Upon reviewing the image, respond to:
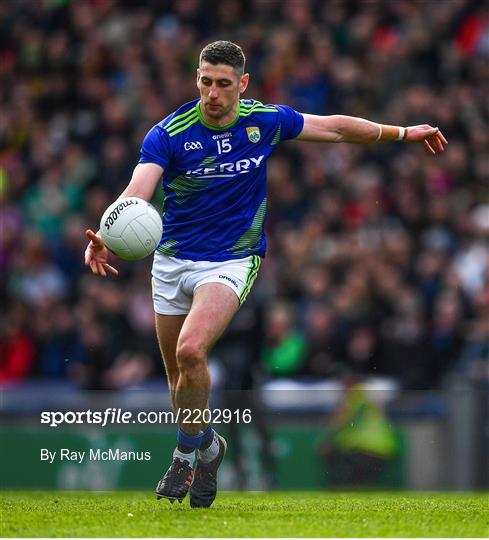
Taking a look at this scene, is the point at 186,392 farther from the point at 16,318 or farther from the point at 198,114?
the point at 16,318

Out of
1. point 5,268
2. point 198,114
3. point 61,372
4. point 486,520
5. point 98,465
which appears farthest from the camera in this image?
point 5,268

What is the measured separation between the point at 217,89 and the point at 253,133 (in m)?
0.42

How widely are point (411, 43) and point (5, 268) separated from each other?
228 inches

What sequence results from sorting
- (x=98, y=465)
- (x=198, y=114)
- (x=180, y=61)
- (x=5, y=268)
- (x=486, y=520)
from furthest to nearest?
1. (x=180, y=61)
2. (x=5, y=268)
3. (x=98, y=465)
4. (x=198, y=114)
5. (x=486, y=520)

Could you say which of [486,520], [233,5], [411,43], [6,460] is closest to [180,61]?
[233,5]

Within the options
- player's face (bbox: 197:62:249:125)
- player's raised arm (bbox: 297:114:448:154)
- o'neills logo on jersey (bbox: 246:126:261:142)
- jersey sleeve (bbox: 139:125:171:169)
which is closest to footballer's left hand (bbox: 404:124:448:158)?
player's raised arm (bbox: 297:114:448:154)

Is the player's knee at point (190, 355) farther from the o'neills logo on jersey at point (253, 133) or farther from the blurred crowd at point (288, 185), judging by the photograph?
the blurred crowd at point (288, 185)

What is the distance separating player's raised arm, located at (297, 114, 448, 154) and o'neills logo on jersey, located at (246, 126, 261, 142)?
1.00 feet

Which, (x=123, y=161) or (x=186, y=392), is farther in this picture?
(x=123, y=161)

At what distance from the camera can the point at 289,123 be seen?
30.1ft

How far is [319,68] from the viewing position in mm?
18109

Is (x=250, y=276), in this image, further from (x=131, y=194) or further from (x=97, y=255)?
(x=97, y=255)

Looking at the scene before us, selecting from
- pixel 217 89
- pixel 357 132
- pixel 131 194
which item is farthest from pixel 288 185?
pixel 131 194

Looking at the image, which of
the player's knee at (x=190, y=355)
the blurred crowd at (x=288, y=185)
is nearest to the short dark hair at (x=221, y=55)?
the player's knee at (x=190, y=355)
